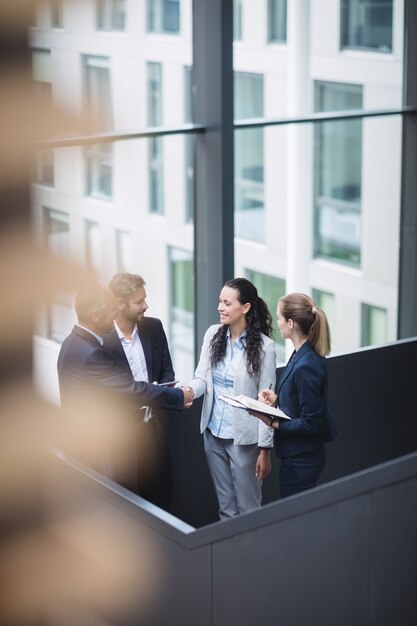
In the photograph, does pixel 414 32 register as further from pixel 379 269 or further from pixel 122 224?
pixel 122 224

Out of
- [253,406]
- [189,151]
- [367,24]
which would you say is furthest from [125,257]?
[367,24]

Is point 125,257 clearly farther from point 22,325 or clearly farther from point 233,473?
point 233,473

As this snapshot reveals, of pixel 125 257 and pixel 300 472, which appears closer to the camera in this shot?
pixel 125 257

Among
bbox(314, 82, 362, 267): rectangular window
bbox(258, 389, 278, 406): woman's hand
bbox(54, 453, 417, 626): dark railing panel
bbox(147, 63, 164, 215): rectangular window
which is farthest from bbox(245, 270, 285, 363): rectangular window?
bbox(54, 453, 417, 626): dark railing panel

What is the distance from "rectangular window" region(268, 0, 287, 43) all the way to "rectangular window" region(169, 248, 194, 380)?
225 centimetres

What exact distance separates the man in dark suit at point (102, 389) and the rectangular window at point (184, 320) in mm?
3648

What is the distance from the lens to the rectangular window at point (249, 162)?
870 cm

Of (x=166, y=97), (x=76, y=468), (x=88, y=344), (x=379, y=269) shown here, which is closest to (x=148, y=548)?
(x=76, y=468)

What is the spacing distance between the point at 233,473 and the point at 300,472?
1.81 feet

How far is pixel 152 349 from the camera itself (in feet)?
15.9

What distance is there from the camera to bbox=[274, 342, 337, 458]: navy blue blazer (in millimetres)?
4418

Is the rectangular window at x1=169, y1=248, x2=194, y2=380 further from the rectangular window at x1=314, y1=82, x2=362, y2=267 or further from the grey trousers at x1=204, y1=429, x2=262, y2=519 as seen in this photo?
the grey trousers at x1=204, y1=429, x2=262, y2=519

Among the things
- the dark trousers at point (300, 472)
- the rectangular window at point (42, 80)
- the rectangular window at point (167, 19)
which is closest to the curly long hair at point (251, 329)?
the dark trousers at point (300, 472)

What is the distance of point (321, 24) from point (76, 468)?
6.23 metres
